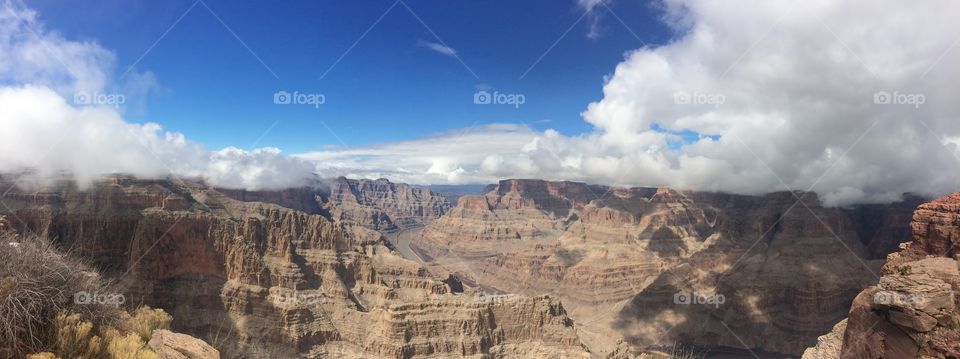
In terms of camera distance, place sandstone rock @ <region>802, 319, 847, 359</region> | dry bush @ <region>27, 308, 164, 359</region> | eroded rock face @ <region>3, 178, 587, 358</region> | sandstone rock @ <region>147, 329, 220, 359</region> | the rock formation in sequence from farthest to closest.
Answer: eroded rock face @ <region>3, 178, 587, 358</region> < sandstone rock @ <region>802, 319, 847, 359</region> < the rock formation < sandstone rock @ <region>147, 329, 220, 359</region> < dry bush @ <region>27, 308, 164, 359</region>

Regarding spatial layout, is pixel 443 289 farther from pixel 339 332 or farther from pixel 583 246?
pixel 583 246

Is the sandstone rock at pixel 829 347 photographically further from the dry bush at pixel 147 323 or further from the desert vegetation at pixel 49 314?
the dry bush at pixel 147 323

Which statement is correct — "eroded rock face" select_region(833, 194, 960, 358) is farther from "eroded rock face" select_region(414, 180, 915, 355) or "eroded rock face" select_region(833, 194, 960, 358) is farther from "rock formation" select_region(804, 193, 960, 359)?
"eroded rock face" select_region(414, 180, 915, 355)

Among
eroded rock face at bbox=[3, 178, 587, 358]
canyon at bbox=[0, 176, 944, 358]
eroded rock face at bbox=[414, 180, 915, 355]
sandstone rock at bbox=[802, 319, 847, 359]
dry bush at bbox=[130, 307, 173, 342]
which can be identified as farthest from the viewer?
eroded rock face at bbox=[414, 180, 915, 355]

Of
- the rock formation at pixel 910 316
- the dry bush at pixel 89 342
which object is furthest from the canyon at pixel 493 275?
the dry bush at pixel 89 342

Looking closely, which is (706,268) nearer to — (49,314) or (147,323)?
(147,323)

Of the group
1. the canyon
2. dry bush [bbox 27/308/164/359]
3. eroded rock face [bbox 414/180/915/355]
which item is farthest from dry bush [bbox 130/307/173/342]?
eroded rock face [bbox 414/180/915/355]
